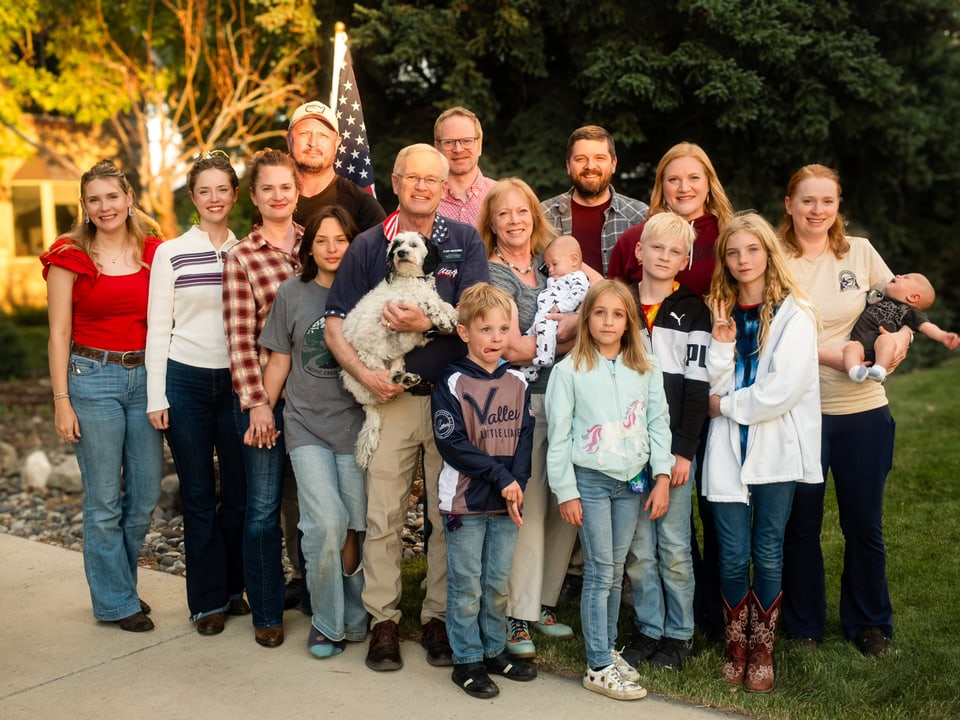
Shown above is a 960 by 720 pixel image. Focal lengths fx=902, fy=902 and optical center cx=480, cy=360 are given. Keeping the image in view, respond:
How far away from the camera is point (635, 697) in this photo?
11.6 feet

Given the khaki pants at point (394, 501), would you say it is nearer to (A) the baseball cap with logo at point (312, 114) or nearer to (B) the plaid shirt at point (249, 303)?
(B) the plaid shirt at point (249, 303)

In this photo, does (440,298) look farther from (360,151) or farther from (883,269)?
(360,151)

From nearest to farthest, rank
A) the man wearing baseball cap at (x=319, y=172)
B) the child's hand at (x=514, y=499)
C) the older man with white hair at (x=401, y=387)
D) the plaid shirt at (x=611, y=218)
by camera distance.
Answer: the child's hand at (x=514, y=499) → the older man with white hair at (x=401, y=387) → the man wearing baseball cap at (x=319, y=172) → the plaid shirt at (x=611, y=218)

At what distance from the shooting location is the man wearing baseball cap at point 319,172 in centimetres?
467

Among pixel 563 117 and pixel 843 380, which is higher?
pixel 563 117

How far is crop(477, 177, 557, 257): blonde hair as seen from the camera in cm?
413

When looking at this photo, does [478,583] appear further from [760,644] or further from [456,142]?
[456,142]

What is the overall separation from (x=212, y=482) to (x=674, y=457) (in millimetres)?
2156

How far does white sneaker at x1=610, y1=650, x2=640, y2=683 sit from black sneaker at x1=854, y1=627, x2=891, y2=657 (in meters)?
1.03

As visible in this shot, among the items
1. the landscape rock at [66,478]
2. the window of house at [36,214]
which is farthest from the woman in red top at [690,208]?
the window of house at [36,214]

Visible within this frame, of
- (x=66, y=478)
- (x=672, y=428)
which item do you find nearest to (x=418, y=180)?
(x=672, y=428)

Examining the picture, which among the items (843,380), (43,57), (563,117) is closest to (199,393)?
(843,380)

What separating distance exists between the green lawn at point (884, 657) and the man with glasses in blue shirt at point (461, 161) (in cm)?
203

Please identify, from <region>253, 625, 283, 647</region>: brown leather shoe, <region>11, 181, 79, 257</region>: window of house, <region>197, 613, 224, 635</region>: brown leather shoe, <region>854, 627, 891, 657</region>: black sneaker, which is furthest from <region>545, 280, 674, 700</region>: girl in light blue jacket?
<region>11, 181, 79, 257</region>: window of house
